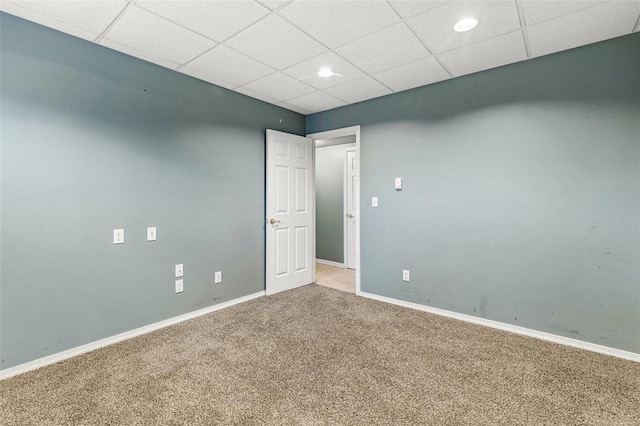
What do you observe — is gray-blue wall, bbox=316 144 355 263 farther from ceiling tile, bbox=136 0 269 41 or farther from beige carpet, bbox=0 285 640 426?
ceiling tile, bbox=136 0 269 41

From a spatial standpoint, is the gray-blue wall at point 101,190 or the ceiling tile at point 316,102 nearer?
the gray-blue wall at point 101,190

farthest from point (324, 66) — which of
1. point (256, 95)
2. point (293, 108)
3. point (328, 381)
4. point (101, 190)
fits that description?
point (328, 381)

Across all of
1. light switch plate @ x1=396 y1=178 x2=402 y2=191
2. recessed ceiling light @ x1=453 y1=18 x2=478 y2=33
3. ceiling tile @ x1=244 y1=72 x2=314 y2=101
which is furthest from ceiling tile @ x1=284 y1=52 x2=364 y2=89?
light switch plate @ x1=396 y1=178 x2=402 y2=191

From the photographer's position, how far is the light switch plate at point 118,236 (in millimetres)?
2465

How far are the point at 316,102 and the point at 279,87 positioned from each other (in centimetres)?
65

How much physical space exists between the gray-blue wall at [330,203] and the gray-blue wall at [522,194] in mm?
1829

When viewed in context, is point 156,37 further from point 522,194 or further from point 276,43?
point 522,194

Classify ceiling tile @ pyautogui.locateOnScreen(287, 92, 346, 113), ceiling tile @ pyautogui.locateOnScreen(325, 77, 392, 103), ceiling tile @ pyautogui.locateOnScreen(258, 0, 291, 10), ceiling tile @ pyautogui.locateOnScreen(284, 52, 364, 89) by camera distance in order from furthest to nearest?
ceiling tile @ pyautogui.locateOnScreen(287, 92, 346, 113) < ceiling tile @ pyautogui.locateOnScreen(325, 77, 392, 103) < ceiling tile @ pyautogui.locateOnScreen(284, 52, 364, 89) < ceiling tile @ pyautogui.locateOnScreen(258, 0, 291, 10)

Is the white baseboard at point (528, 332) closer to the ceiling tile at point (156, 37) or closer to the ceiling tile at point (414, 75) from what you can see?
the ceiling tile at point (414, 75)

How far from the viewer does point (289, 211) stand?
3.93 m

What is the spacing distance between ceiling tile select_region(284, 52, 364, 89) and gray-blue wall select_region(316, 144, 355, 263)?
7.46 ft

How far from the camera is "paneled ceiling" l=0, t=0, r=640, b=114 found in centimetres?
188

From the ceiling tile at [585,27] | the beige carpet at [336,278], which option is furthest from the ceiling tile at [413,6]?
the beige carpet at [336,278]

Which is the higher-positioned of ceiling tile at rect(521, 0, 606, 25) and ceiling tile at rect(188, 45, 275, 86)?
ceiling tile at rect(188, 45, 275, 86)
